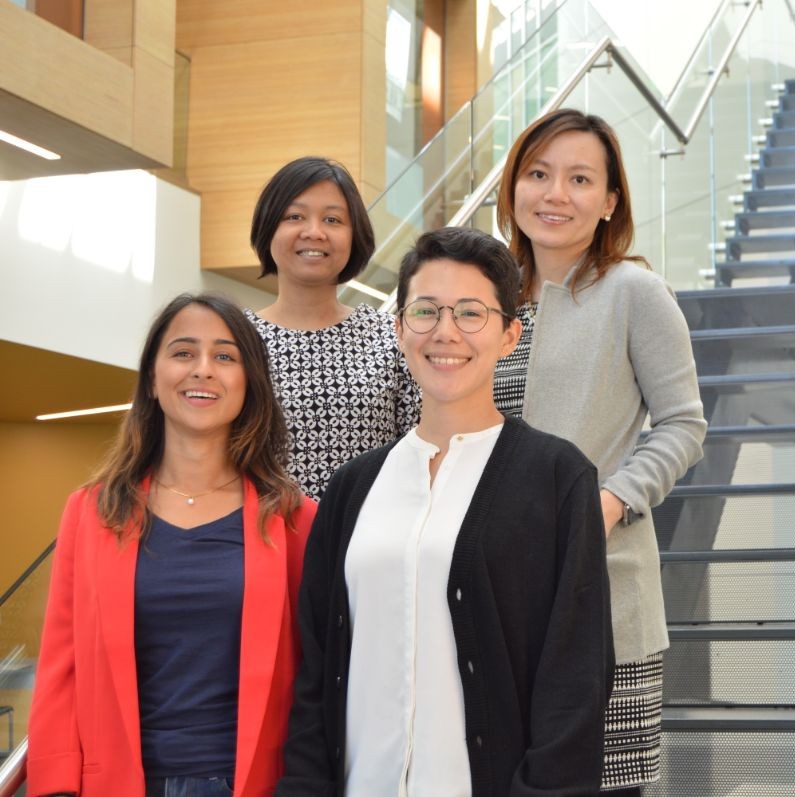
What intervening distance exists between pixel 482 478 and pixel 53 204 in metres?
6.92

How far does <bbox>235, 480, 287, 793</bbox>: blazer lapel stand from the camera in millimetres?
2090

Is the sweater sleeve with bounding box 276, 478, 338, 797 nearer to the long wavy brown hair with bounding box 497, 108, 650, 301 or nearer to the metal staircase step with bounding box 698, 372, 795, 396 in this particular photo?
the long wavy brown hair with bounding box 497, 108, 650, 301

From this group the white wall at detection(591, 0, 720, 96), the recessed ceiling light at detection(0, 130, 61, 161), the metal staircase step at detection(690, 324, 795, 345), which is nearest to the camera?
the metal staircase step at detection(690, 324, 795, 345)

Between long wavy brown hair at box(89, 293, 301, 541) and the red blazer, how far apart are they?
0.09 meters

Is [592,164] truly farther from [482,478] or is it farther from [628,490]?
[482,478]

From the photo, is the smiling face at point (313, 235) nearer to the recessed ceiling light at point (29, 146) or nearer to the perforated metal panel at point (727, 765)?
the perforated metal panel at point (727, 765)

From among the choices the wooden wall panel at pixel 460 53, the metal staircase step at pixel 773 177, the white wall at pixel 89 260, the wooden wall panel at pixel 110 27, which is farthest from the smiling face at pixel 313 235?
the wooden wall panel at pixel 460 53

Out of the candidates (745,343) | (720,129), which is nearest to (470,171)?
(745,343)

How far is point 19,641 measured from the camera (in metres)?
4.48

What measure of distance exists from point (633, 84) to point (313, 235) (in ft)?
14.1

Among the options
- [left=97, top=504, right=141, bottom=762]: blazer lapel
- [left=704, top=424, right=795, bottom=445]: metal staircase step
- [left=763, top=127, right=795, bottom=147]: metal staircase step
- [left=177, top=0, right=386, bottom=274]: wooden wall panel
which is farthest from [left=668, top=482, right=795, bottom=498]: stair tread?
[left=177, top=0, right=386, bottom=274]: wooden wall panel

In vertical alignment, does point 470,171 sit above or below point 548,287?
above

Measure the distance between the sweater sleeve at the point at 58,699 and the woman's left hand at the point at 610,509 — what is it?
893 mm

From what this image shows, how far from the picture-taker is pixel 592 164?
2.54 meters
